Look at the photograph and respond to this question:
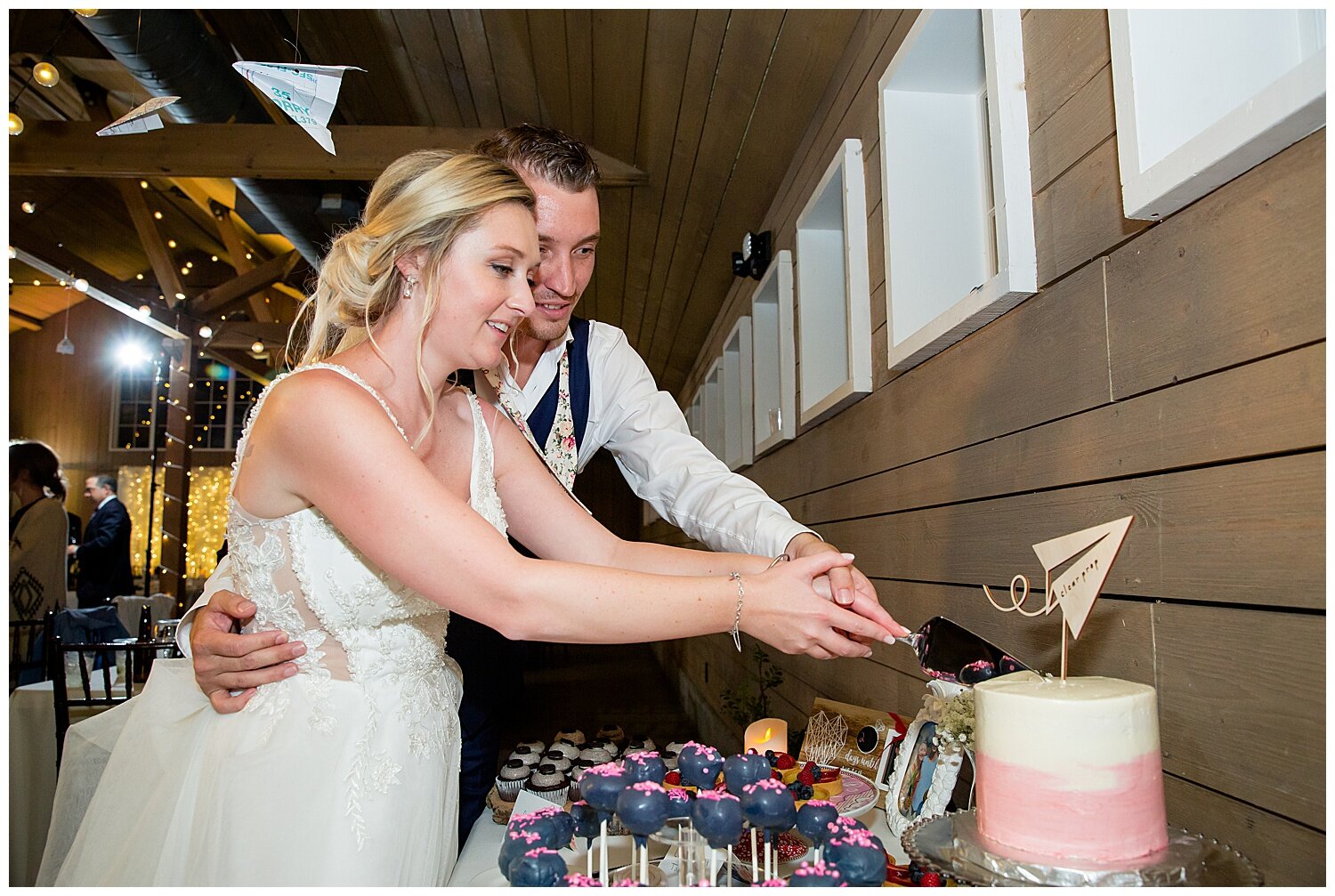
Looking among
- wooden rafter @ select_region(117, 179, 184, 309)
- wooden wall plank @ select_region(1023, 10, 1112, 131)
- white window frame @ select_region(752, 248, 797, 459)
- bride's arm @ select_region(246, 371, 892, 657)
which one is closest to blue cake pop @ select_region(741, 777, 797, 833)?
bride's arm @ select_region(246, 371, 892, 657)

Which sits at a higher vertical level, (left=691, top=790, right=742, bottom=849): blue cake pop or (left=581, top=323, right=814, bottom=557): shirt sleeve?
(left=581, top=323, right=814, bottom=557): shirt sleeve

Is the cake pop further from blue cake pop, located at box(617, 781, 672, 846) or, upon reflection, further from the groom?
the groom

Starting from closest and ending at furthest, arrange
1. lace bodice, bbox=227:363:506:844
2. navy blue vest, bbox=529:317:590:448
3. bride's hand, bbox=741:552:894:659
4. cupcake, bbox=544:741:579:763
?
bride's hand, bbox=741:552:894:659
lace bodice, bbox=227:363:506:844
navy blue vest, bbox=529:317:590:448
cupcake, bbox=544:741:579:763

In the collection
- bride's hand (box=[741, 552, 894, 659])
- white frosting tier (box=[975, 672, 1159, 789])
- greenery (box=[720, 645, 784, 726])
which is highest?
bride's hand (box=[741, 552, 894, 659])

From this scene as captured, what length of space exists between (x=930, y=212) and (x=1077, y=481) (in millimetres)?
879

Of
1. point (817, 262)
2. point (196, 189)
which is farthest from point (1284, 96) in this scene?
point (196, 189)

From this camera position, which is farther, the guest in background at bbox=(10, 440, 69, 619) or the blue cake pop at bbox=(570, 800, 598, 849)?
the guest in background at bbox=(10, 440, 69, 619)

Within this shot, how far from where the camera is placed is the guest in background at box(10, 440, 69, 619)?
4.82m

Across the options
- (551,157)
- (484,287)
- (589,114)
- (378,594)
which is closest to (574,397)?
(551,157)

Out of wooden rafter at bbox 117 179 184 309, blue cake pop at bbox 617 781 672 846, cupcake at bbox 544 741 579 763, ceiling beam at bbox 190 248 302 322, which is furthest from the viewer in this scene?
ceiling beam at bbox 190 248 302 322

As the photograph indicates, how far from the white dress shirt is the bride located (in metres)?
0.26

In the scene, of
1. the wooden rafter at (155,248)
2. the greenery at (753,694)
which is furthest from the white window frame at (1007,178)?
the wooden rafter at (155,248)

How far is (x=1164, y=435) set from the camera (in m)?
1.01

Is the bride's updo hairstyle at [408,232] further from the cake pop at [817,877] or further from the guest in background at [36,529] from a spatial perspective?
the guest in background at [36,529]
